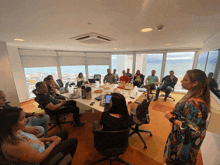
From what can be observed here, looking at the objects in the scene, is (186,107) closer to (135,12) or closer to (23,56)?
(135,12)

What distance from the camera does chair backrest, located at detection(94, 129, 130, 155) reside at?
1052 millimetres

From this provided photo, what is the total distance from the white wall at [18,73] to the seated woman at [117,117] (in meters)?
4.74

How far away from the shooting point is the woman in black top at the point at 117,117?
1.21m

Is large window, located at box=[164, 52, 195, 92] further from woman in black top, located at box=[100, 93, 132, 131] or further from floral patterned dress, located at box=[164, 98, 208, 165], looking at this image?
woman in black top, located at box=[100, 93, 132, 131]

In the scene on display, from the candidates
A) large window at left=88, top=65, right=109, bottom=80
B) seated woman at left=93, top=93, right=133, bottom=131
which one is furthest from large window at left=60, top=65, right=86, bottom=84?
seated woman at left=93, top=93, right=133, bottom=131

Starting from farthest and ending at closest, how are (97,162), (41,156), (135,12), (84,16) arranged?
1. (97,162)
2. (84,16)
3. (135,12)
4. (41,156)

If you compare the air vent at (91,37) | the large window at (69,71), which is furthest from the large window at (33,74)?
the air vent at (91,37)

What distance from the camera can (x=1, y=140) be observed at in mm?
781

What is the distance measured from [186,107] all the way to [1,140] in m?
1.89

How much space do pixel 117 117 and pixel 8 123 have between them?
3.99 ft

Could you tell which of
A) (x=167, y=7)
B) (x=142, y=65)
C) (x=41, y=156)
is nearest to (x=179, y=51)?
(x=142, y=65)

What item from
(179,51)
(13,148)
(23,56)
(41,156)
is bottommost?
(41,156)

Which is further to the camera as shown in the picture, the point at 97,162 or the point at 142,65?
the point at 142,65

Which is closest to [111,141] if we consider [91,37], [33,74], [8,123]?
[8,123]
